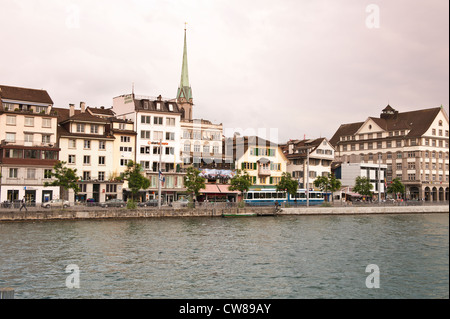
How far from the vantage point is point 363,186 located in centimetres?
10100

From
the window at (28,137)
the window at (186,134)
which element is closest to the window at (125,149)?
the window at (186,134)

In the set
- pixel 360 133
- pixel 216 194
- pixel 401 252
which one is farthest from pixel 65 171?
pixel 360 133

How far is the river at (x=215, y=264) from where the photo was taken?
2059 cm

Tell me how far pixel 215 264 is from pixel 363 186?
79.5 m

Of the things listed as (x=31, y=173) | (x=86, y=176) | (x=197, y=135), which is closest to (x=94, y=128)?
(x=86, y=176)

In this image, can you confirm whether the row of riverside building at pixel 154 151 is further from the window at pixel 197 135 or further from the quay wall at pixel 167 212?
the quay wall at pixel 167 212

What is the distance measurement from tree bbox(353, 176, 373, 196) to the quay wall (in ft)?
62.1

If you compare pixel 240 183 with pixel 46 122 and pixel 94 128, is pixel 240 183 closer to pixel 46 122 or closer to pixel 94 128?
pixel 94 128

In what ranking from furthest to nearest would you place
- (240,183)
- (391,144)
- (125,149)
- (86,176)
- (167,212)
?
(391,144) → (125,149) → (240,183) → (86,176) → (167,212)

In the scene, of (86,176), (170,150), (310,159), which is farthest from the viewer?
Result: (310,159)

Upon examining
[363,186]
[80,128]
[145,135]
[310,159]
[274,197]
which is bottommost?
[274,197]

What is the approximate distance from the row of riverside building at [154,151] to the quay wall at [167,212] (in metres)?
5.65
